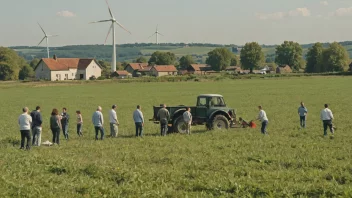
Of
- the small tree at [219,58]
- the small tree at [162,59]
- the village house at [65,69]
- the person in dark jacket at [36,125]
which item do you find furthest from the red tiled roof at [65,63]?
the person in dark jacket at [36,125]

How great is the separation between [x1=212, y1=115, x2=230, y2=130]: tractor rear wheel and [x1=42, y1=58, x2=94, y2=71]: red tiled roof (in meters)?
112

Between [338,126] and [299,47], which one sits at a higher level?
[299,47]

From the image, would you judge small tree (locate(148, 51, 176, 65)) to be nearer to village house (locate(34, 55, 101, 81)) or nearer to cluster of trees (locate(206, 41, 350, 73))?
cluster of trees (locate(206, 41, 350, 73))

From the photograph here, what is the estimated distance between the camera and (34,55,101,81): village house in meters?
130

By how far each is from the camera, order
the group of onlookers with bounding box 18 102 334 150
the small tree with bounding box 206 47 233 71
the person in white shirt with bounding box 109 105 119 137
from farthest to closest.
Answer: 1. the small tree with bounding box 206 47 233 71
2. the person in white shirt with bounding box 109 105 119 137
3. the group of onlookers with bounding box 18 102 334 150

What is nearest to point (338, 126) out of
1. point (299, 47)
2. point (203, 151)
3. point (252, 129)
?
point (252, 129)

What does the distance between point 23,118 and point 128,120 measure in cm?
1419

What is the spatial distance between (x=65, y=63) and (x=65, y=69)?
3264mm

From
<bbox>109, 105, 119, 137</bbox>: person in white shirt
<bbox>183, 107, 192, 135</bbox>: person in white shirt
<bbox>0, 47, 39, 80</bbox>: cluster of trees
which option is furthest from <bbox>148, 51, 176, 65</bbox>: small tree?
<bbox>183, 107, 192, 135</bbox>: person in white shirt

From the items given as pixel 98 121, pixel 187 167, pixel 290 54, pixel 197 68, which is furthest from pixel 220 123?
pixel 197 68

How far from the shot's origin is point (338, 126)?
2477cm

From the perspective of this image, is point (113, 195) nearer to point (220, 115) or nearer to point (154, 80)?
point (220, 115)

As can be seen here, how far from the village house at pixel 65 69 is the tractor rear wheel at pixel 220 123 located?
110227 millimetres

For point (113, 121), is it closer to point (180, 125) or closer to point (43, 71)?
point (180, 125)
